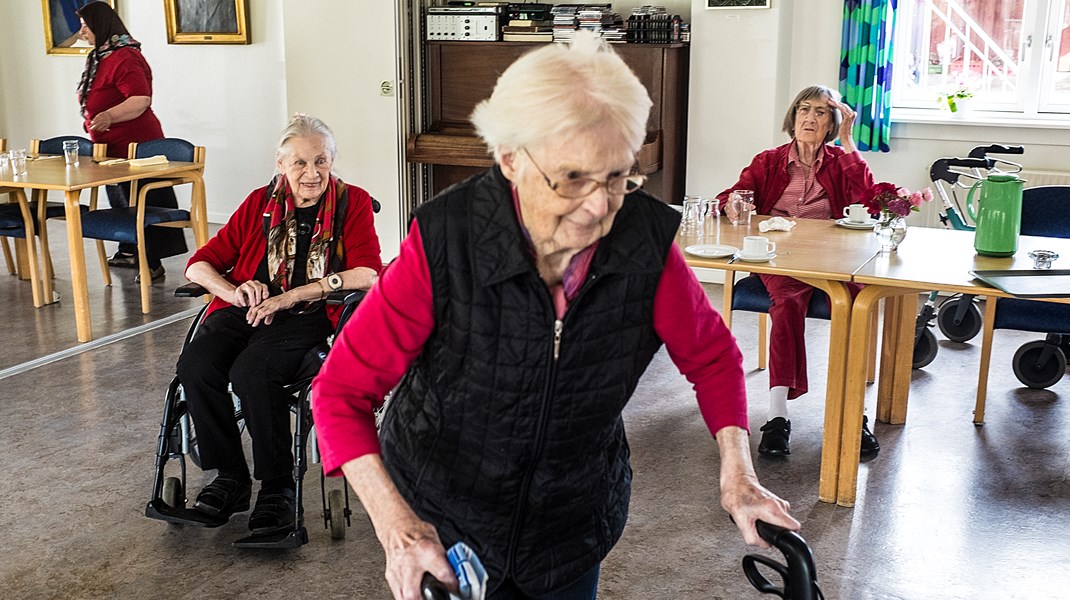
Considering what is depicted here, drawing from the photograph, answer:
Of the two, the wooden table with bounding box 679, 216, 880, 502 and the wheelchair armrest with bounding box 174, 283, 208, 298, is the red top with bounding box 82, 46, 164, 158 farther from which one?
the wooden table with bounding box 679, 216, 880, 502

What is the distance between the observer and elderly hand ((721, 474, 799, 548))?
1444 mm

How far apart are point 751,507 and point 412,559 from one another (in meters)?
0.46

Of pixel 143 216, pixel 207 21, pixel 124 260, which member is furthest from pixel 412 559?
pixel 207 21

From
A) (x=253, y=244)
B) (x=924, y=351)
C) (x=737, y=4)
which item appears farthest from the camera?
(x=737, y=4)

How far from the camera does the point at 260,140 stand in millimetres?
7598

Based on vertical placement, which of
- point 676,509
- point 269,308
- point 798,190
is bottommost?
point 676,509

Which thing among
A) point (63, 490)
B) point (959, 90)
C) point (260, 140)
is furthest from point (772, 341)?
point (260, 140)

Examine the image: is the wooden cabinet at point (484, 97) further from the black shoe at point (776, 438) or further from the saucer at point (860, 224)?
the black shoe at point (776, 438)

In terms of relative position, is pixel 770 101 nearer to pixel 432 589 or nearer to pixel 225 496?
pixel 225 496

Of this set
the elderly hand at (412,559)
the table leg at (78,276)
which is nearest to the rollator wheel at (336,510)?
the elderly hand at (412,559)

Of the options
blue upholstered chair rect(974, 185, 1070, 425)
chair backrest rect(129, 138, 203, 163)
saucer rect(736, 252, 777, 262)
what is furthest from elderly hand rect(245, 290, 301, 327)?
chair backrest rect(129, 138, 203, 163)

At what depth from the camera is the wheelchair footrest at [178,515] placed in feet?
9.93

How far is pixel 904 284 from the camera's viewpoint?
3025mm

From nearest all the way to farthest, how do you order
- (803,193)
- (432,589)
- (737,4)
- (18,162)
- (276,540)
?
(432,589), (276,540), (803,193), (18,162), (737,4)
